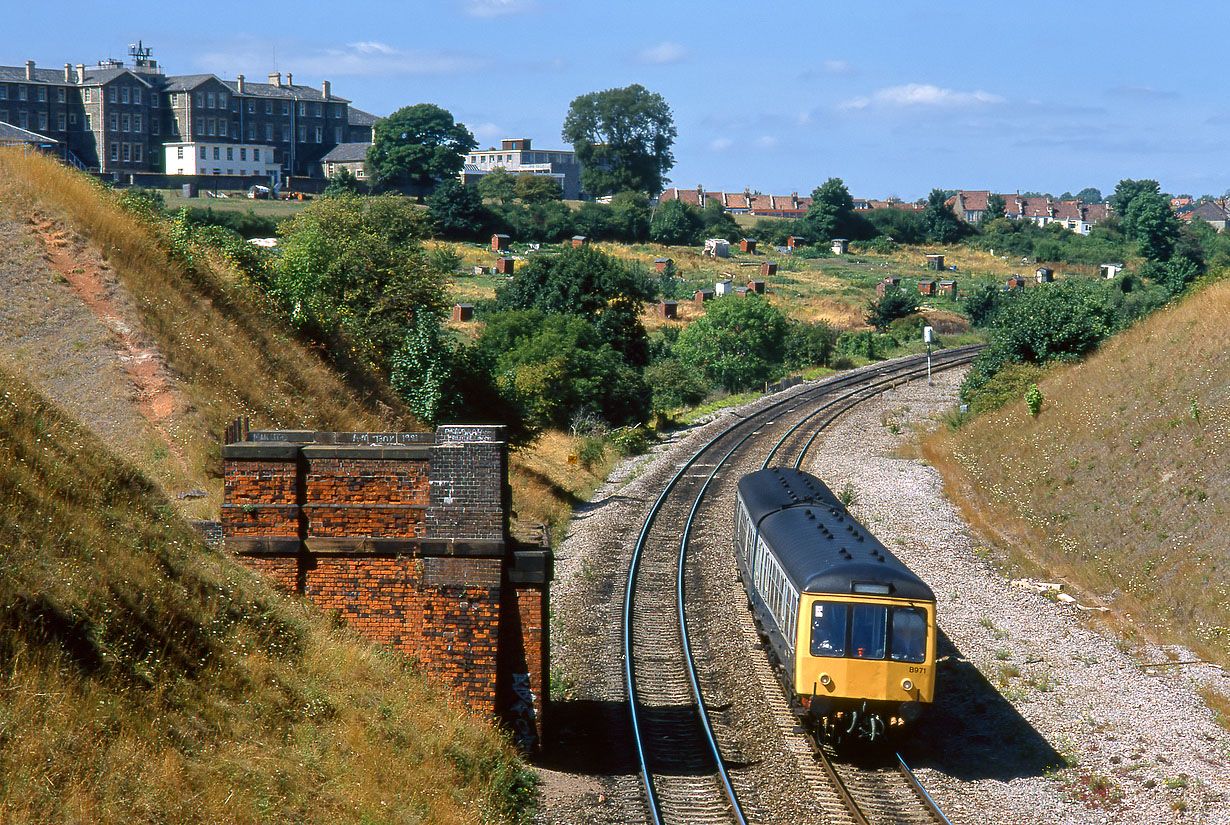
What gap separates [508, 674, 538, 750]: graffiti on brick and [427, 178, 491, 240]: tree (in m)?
83.4

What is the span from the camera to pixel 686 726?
1410 cm

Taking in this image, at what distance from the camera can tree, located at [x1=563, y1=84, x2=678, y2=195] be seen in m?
134

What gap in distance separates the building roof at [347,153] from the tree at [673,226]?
29660 mm

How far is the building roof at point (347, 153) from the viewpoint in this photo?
10900 centimetres

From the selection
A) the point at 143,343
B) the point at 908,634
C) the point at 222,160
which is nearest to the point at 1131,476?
the point at 908,634

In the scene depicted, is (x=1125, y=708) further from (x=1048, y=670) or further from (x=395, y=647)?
(x=395, y=647)

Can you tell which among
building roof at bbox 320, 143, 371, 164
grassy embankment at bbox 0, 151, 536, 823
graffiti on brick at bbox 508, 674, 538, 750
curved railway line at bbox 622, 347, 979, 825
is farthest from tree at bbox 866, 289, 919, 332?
building roof at bbox 320, 143, 371, 164

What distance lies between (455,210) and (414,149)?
17.2 metres

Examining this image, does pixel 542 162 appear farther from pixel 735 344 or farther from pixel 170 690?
pixel 170 690

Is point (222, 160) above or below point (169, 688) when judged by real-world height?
above

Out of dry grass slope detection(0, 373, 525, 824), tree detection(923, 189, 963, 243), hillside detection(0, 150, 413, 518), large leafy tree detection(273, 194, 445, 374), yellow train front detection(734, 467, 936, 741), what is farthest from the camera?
tree detection(923, 189, 963, 243)

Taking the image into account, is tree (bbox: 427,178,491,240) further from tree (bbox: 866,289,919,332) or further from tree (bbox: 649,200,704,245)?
tree (bbox: 866,289,919,332)

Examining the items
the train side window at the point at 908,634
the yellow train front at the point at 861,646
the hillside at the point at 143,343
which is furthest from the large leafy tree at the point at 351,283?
the train side window at the point at 908,634

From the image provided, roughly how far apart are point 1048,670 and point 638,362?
33.7 meters
